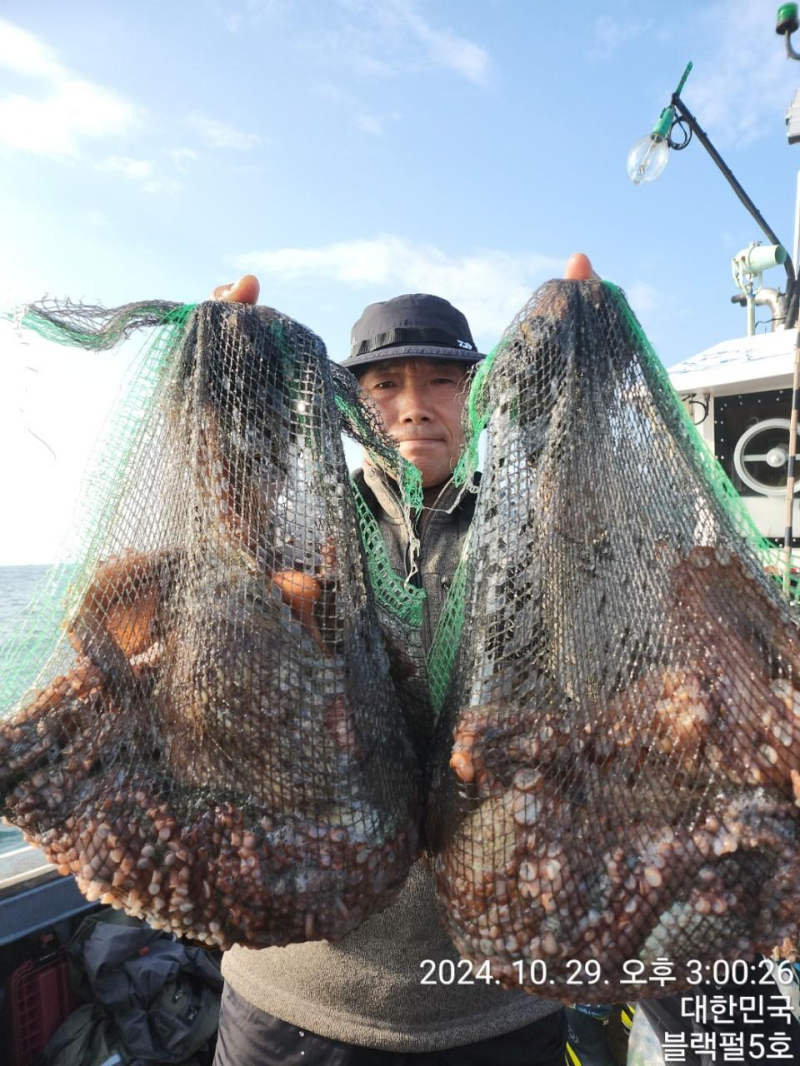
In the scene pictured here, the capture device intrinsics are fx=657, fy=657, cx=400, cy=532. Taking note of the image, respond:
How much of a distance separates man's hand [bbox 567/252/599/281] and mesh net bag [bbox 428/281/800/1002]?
Result: 10 centimetres

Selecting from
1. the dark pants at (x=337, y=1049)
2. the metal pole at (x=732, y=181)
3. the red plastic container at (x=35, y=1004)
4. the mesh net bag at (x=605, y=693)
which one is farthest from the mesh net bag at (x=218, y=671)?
the metal pole at (x=732, y=181)

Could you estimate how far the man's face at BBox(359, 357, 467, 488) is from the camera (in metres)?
2.56

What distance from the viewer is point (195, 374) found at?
5.02 ft

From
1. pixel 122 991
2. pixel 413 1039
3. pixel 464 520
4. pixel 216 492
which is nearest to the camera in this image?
pixel 216 492

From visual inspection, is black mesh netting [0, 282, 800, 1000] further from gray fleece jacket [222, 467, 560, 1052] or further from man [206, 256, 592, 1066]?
gray fleece jacket [222, 467, 560, 1052]

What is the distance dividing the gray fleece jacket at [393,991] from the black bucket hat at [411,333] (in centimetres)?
174

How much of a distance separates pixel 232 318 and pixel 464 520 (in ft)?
4.10

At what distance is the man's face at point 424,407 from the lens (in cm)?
256

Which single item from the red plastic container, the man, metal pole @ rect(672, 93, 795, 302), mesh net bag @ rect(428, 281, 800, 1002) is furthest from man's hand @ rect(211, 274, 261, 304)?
metal pole @ rect(672, 93, 795, 302)

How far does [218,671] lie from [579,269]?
1.38 metres

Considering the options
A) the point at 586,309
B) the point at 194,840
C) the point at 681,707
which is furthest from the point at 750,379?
the point at 194,840

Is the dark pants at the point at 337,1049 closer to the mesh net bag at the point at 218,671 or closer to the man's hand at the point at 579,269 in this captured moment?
the mesh net bag at the point at 218,671

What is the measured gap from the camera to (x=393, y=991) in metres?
1.96

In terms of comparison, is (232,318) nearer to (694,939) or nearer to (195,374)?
(195,374)
